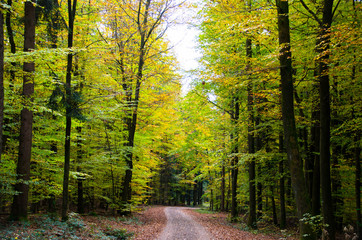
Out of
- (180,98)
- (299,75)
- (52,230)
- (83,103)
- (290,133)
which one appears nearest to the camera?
(290,133)

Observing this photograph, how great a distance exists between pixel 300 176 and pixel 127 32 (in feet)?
43.0

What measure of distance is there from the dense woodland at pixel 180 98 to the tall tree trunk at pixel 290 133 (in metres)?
0.03

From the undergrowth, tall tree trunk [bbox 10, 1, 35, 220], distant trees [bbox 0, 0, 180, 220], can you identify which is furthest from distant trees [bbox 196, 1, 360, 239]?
the undergrowth

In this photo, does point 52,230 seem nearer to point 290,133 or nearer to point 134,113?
point 134,113

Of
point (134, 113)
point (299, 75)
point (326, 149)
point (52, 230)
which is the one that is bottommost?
point (52, 230)

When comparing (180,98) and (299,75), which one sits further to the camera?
(180,98)

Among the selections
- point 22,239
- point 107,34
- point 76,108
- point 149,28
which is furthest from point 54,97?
point 149,28

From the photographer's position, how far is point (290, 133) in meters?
6.94

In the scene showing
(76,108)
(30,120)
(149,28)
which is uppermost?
(149,28)

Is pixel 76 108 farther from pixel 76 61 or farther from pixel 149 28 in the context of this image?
pixel 149 28

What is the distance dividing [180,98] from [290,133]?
28.5ft

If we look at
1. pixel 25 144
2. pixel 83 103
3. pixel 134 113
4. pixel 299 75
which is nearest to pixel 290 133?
pixel 299 75

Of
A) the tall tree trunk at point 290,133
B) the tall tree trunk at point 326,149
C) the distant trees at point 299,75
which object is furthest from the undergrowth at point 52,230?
the tall tree trunk at point 326,149

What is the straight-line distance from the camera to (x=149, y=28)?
15297 millimetres
